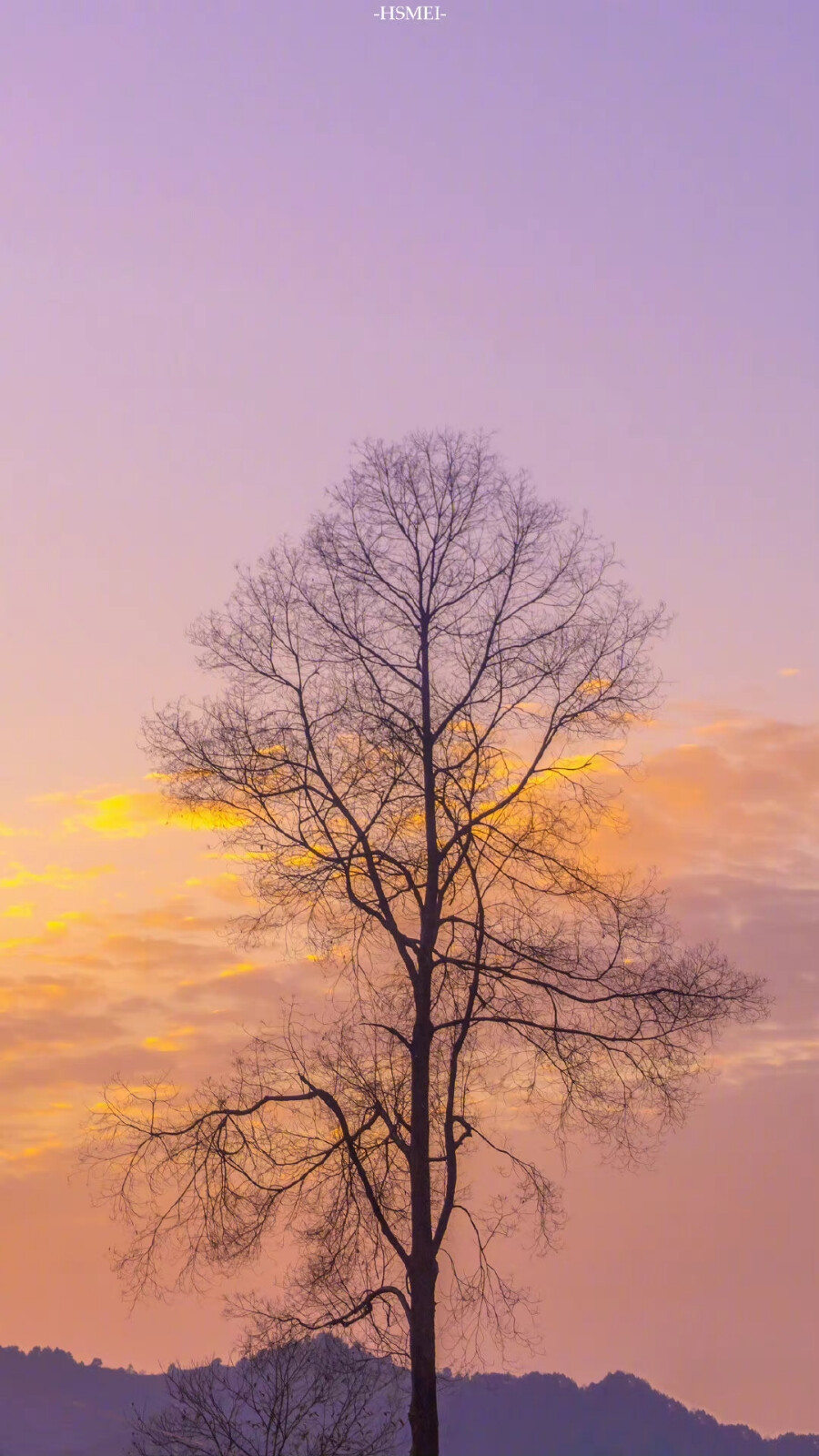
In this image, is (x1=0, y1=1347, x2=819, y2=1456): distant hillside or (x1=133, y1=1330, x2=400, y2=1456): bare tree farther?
(x1=0, y1=1347, x2=819, y2=1456): distant hillside

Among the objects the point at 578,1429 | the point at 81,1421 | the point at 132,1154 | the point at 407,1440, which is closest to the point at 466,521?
the point at 132,1154

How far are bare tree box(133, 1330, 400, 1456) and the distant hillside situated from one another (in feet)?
1.63

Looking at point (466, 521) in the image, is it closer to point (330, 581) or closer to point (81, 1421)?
point (330, 581)

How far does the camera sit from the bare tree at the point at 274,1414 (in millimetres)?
16328

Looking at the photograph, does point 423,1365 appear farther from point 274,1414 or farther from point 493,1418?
point 493,1418

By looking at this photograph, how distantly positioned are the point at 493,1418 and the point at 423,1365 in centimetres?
3868

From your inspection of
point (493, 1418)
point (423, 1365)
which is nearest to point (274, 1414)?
point (423, 1365)

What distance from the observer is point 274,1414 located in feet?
54.1

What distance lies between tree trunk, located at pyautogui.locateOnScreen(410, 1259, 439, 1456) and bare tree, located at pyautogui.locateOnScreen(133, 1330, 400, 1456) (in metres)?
0.31

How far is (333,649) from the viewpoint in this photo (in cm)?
2052

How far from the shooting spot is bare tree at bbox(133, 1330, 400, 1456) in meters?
16.3

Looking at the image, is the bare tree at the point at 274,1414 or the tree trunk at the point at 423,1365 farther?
the tree trunk at the point at 423,1365

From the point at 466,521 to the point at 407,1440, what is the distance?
448 inches

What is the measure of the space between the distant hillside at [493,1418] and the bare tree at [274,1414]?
1.63 ft
